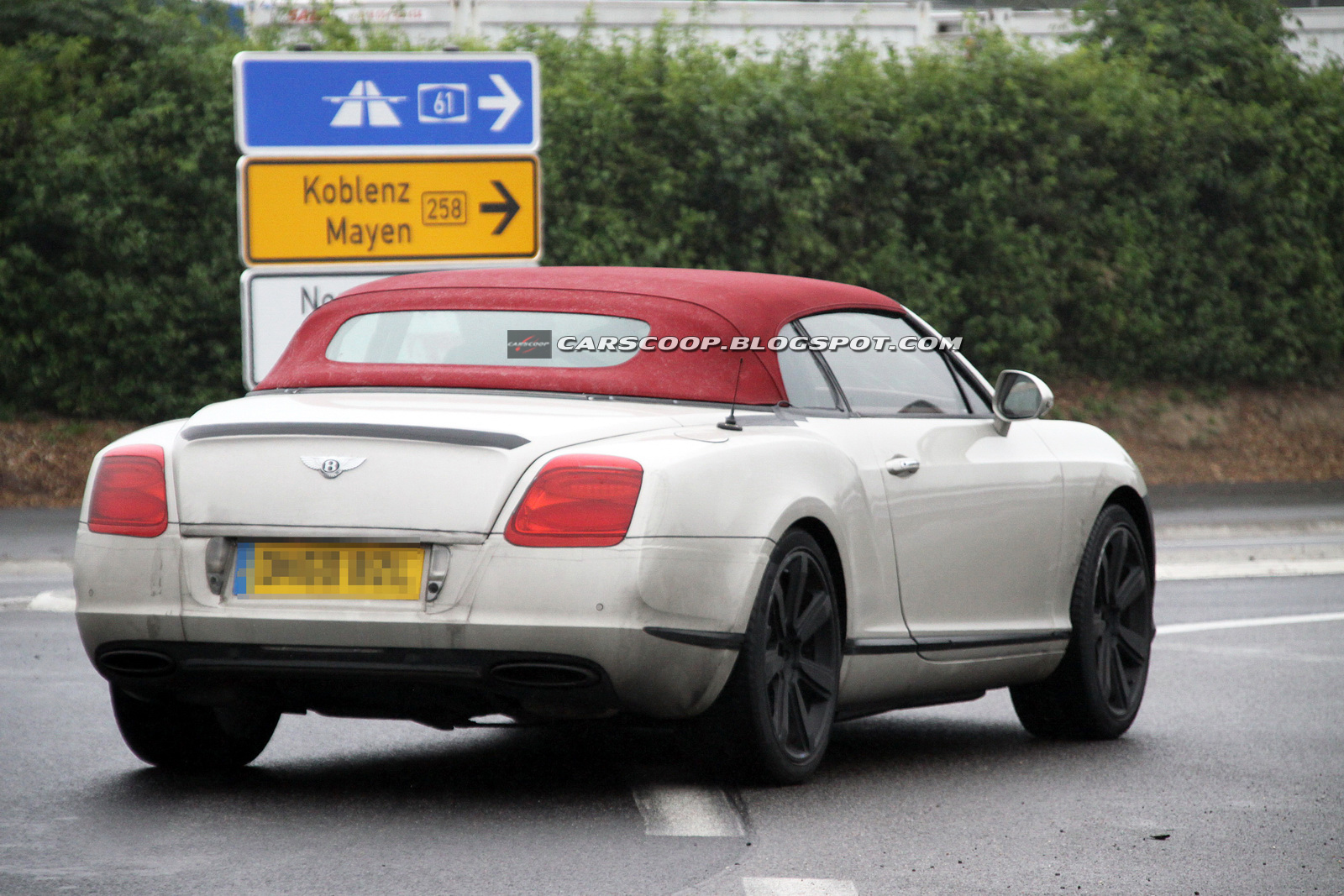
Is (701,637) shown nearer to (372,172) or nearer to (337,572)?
(337,572)

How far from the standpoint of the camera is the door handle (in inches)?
249

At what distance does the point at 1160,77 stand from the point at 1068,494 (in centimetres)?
1752

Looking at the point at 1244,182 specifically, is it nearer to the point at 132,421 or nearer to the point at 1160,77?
the point at 1160,77

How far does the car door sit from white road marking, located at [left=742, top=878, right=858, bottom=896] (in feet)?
5.82

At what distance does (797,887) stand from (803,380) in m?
2.00

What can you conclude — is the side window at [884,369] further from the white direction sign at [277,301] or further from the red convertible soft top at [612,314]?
the white direction sign at [277,301]

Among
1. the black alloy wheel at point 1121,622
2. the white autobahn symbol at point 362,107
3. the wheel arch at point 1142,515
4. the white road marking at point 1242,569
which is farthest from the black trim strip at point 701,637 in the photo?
the white road marking at point 1242,569

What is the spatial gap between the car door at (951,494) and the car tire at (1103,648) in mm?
195

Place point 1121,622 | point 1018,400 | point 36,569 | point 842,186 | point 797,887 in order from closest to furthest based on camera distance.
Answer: point 797,887, point 1018,400, point 1121,622, point 36,569, point 842,186

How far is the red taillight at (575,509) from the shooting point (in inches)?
205

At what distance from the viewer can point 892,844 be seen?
17.1 feet

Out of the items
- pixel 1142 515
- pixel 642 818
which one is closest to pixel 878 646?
pixel 642 818

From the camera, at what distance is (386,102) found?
12359 mm

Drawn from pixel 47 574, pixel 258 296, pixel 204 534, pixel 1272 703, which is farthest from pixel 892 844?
pixel 47 574
